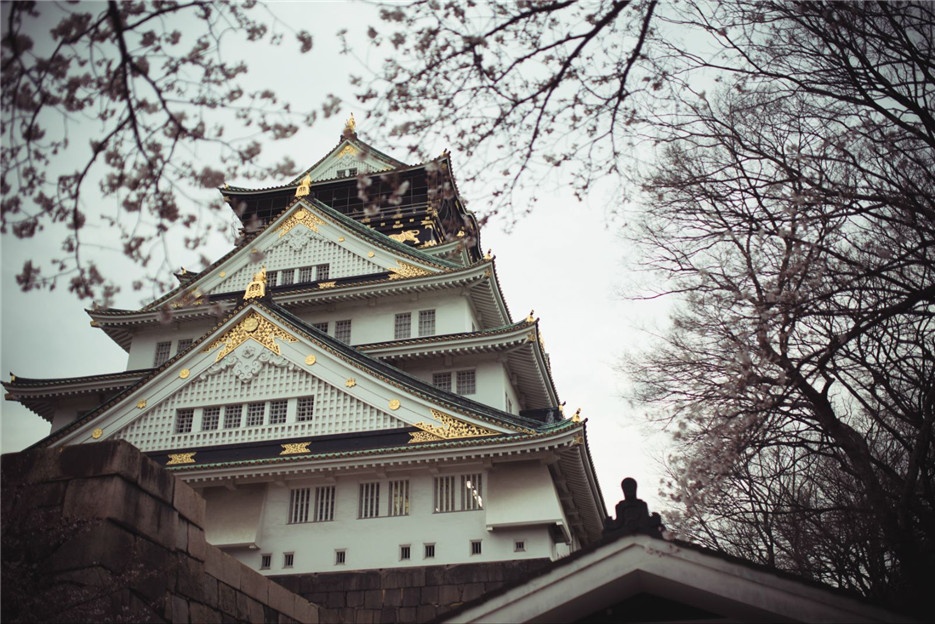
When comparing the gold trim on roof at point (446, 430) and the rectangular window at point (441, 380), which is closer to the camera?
the gold trim on roof at point (446, 430)

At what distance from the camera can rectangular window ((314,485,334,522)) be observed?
19.8 meters

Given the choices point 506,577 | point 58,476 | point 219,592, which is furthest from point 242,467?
point 58,476

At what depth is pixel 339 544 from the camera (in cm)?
1919

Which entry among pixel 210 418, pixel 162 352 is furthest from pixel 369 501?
pixel 162 352

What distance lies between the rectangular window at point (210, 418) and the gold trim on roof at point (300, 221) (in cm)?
980

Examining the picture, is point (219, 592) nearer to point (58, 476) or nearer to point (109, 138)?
point (58, 476)

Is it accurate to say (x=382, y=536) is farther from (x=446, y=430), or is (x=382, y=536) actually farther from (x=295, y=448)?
(x=295, y=448)

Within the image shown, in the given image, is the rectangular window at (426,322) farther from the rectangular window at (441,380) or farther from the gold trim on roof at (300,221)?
Result: the gold trim on roof at (300,221)

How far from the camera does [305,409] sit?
21234 millimetres

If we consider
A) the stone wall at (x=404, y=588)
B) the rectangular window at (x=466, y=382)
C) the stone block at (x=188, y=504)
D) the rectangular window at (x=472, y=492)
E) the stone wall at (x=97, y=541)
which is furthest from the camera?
the rectangular window at (x=466, y=382)

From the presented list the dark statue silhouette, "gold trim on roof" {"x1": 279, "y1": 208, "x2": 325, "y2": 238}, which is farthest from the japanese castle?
the dark statue silhouette

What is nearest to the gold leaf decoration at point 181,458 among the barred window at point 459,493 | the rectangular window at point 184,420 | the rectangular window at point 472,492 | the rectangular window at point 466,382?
the rectangular window at point 184,420

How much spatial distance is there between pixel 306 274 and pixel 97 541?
21.0m

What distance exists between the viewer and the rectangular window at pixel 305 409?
69.1 feet
